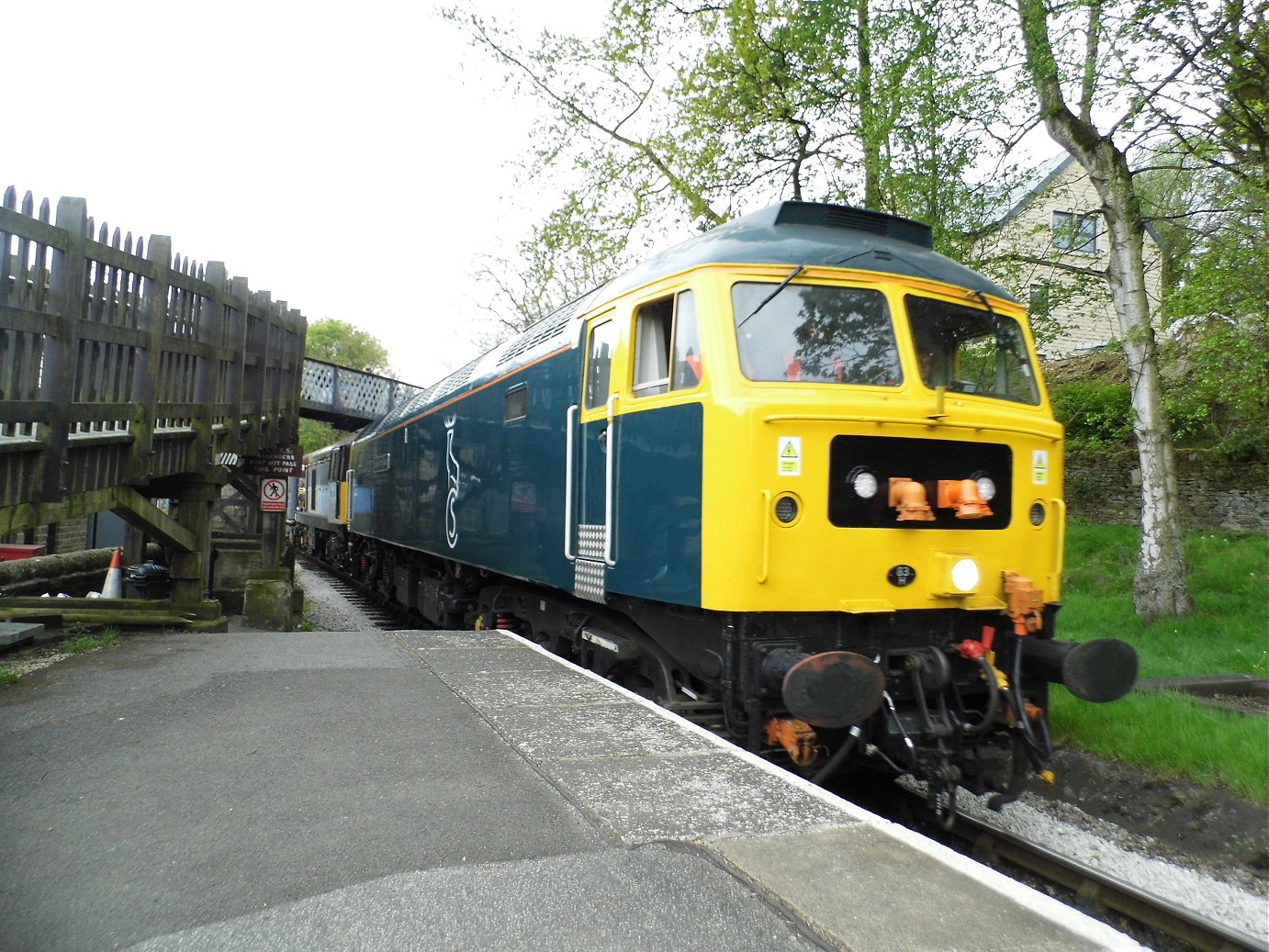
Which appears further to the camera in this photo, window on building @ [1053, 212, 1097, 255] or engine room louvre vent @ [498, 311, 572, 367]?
window on building @ [1053, 212, 1097, 255]

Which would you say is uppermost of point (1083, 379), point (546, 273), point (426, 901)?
point (546, 273)

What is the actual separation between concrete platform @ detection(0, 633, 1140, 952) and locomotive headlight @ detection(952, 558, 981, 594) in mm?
1492

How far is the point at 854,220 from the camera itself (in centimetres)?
544

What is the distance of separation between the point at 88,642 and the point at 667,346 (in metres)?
4.35

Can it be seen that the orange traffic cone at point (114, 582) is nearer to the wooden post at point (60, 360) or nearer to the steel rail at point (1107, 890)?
the wooden post at point (60, 360)

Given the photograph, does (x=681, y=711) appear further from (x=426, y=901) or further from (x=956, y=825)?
(x=426, y=901)

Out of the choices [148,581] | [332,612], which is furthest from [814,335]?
[332,612]

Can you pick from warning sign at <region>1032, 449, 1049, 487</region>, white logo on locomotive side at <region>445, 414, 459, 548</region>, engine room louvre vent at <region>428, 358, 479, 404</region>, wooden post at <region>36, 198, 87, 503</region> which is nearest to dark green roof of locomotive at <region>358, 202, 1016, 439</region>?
warning sign at <region>1032, 449, 1049, 487</region>

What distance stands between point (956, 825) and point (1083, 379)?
53.1 feet

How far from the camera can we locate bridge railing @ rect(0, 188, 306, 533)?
17.6ft

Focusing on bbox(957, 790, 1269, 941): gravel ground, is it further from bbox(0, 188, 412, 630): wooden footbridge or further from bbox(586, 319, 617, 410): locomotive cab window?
bbox(0, 188, 412, 630): wooden footbridge

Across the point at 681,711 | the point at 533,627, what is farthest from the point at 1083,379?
the point at 681,711

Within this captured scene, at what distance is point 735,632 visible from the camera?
4.47m

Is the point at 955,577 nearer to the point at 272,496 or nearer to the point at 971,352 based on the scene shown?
the point at 971,352
